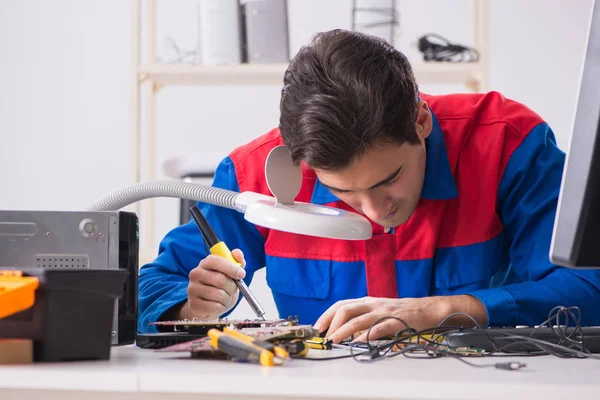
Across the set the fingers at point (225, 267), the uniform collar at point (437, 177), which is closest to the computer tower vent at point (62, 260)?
the fingers at point (225, 267)

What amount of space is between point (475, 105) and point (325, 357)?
2.98ft

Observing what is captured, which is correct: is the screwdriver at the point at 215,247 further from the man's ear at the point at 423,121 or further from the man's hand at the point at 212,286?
the man's ear at the point at 423,121

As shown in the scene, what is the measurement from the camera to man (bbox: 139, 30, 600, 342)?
1242mm

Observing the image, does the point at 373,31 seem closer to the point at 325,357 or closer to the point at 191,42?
the point at 191,42

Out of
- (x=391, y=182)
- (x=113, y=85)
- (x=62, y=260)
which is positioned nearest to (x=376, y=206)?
(x=391, y=182)

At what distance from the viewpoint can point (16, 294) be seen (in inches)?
31.1

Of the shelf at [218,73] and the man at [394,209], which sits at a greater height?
the shelf at [218,73]

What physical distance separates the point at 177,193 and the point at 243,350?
477 mm

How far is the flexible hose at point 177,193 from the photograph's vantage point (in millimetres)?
1209

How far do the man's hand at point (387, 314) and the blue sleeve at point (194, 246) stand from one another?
0.48 meters

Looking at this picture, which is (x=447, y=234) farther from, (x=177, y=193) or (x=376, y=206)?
(x=177, y=193)

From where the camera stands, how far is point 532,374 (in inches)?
29.4

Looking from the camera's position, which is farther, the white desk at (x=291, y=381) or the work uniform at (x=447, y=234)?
the work uniform at (x=447, y=234)

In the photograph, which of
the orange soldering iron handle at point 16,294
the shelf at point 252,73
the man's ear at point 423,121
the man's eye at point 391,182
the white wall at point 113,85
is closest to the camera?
the orange soldering iron handle at point 16,294
